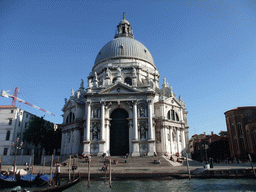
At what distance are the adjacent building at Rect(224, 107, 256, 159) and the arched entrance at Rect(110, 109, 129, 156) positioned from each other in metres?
23.2

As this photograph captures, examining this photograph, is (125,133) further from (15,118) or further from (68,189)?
(15,118)

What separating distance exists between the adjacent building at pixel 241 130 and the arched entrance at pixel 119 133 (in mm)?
23219

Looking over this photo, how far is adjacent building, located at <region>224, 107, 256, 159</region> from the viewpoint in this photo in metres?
41.0

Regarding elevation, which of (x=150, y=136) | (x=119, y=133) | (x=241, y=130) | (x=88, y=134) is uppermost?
(x=241, y=130)

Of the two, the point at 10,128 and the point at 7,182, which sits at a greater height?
the point at 10,128

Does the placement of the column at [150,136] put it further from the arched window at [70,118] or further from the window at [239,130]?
the window at [239,130]

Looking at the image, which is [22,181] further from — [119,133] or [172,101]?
[172,101]

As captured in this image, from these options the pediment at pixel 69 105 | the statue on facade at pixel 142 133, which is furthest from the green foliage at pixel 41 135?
the statue on facade at pixel 142 133

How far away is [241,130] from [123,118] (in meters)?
25.6

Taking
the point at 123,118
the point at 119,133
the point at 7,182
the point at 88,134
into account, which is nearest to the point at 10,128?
the point at 88,134

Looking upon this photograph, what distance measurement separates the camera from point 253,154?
3950 centimetres

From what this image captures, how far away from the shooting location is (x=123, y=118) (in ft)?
118

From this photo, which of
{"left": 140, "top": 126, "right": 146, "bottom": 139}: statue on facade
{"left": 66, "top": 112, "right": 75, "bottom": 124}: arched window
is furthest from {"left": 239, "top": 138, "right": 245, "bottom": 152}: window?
{"left": 66, "top": 112, "right": 75, "bottom": 124}: arched window

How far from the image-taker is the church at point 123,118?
3403 centimetres
